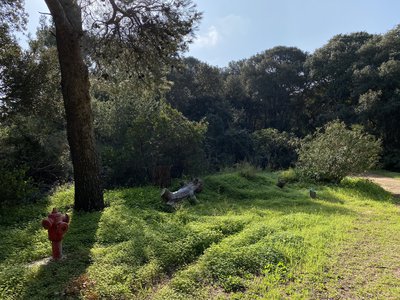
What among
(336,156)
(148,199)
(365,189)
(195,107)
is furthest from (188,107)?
(148,199)

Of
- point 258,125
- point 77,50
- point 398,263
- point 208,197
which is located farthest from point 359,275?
point 258,125

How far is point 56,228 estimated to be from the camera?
429cm

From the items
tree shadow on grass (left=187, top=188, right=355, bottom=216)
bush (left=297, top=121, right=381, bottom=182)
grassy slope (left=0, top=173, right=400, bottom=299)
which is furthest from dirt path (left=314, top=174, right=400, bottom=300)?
bush (left=297, top=121, right=381, bottom=182)

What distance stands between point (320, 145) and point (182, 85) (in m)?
17.5

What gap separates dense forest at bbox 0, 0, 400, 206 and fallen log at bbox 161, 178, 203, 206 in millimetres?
1093

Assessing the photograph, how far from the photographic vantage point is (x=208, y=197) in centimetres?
915

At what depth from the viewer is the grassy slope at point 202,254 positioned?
147 inches

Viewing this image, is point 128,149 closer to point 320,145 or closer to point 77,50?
point 77,50

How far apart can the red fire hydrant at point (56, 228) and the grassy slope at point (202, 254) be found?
175mm

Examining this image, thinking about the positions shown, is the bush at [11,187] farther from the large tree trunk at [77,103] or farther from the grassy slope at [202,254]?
the large tree trunk at [77,103]

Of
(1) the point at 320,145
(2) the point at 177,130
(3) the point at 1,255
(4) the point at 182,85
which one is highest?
(4) the point at 182,85

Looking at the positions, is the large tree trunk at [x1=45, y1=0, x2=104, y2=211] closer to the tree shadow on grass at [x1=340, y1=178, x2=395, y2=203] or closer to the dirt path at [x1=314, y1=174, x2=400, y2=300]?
the dirt path at [x1=314, y1=174, x2=400, y2=300]

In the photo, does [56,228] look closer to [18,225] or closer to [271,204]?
A: [18,225]

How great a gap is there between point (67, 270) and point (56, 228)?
525 millimetres
